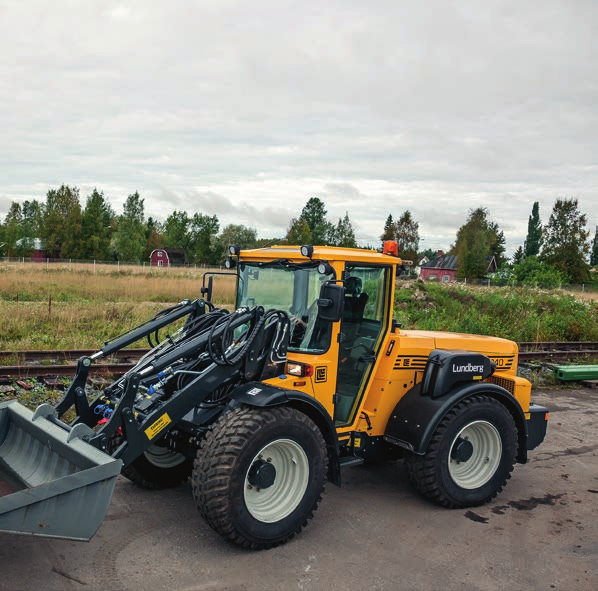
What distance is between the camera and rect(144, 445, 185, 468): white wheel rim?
18.7 feet

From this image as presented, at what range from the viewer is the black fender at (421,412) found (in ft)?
17.8

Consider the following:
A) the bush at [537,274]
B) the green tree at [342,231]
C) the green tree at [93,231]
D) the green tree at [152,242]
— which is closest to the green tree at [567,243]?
the bush at [537,274]

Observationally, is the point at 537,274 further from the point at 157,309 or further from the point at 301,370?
the point at 301,370

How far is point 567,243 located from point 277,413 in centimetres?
4764

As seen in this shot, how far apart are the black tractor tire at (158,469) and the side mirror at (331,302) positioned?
2.10 metres

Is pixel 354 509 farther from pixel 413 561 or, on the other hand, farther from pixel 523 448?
pixel 523 448

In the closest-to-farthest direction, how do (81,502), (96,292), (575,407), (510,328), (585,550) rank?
(81,502), (585,550), (575,407), (510,328), (96,292)

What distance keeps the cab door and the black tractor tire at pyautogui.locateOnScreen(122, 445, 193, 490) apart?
1651 mm

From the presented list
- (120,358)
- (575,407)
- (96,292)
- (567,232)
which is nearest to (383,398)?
(575,407)

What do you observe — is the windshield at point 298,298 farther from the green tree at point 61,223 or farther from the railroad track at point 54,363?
the green tree at point 61,223

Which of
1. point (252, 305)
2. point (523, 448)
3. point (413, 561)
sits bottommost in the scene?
point (413, 561)

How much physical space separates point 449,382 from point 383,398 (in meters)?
0.64

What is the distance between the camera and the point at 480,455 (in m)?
6.02

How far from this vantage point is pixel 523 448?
621 centimetres
